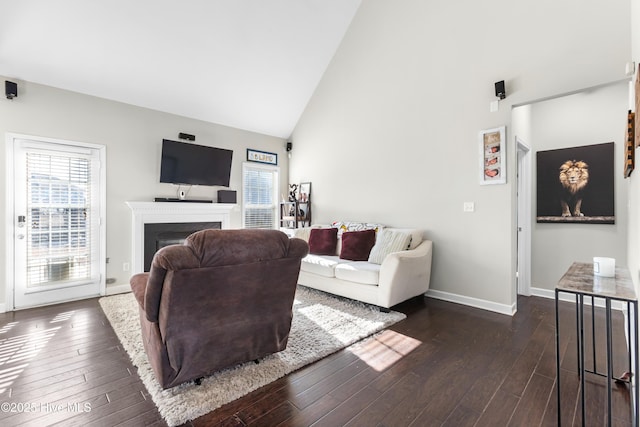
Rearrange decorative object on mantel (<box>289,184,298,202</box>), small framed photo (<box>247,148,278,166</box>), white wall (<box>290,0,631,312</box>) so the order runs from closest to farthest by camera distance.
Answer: white wall (<box>290,0,631,312</box>), small framed photo (<box>247,148,278,166</box>), decorative object on mantel (<box>289,184,298,202</box>)

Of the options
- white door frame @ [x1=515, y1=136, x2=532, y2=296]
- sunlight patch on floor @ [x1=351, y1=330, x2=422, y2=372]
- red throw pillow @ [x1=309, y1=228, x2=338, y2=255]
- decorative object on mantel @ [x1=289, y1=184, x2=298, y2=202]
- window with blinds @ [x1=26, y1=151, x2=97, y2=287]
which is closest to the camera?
sunlight patch on floor @ [x1=351, y1=330, x2=422, y2=372]

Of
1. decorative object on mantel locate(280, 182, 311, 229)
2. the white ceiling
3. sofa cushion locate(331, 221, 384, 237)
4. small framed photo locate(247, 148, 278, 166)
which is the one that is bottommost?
sofa cushion locate(331, 221, 384, 237)

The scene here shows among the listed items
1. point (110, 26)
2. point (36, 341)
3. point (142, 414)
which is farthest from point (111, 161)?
point (142, 414)

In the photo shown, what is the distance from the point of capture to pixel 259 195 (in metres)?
5.65

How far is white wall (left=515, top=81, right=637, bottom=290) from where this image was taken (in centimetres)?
327

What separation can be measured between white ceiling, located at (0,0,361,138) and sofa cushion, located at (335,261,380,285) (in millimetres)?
3156

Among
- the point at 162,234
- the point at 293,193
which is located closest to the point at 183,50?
the point at 162,234

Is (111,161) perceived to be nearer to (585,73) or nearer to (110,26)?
(110,26)

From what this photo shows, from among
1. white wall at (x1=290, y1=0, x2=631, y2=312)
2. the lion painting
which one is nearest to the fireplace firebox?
white wall at (x1=290, y1=0, x2=631, y2=312)

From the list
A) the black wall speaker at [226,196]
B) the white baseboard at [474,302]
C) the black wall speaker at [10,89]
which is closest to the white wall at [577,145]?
the white baseboard at [474,302]

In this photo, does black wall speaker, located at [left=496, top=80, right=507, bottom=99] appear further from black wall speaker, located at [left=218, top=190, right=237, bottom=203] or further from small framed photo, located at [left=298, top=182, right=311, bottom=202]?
black wall speaker, located at [left=218, top=190, right=237, bottom=203]

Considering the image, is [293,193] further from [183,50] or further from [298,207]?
[183,50]

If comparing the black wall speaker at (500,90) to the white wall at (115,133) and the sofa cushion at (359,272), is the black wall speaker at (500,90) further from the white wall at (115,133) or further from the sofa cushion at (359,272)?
the white wall at (115,133)

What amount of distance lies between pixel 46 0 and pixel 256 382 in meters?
3.91
